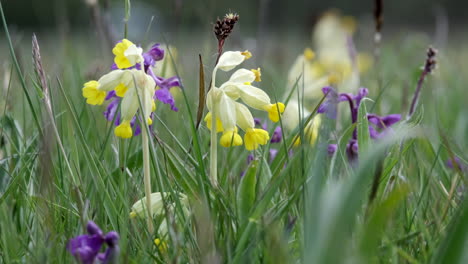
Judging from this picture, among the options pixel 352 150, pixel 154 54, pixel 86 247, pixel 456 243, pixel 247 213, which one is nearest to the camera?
pixel 456 243

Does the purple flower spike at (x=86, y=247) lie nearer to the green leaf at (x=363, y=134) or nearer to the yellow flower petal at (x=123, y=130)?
the yellow flower petal at (x=123, y=130)

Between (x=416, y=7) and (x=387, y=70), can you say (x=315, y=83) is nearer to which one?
(x=387, y=70)

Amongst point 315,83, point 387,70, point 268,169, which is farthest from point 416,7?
point 268,169

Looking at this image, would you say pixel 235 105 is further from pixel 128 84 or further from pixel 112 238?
pixel 112 238

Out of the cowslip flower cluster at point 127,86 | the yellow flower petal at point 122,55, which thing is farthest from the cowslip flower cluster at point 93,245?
the yellow flower petal at point 122,55

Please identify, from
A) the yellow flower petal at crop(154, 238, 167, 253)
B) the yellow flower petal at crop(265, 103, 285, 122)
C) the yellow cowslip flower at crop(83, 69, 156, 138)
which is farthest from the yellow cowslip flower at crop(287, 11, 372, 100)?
the yellow flower petal at crop(154, 238, 167, 253)

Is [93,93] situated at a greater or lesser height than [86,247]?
greater

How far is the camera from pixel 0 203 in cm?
99

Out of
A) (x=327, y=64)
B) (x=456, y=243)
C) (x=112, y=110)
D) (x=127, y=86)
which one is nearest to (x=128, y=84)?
(x=127, y=86)

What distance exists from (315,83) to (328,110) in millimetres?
1038

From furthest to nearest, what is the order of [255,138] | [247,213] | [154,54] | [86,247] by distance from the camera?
[154,54] → [255,138] → [247,213] → [86,247]

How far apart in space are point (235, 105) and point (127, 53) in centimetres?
22

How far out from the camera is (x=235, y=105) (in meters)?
1.09

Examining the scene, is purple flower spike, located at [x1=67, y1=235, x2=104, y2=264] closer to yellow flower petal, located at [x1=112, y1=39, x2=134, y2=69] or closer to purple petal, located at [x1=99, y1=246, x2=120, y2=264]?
purple petal, located at [x1=99, y1=246, x2=120, y2=264]
